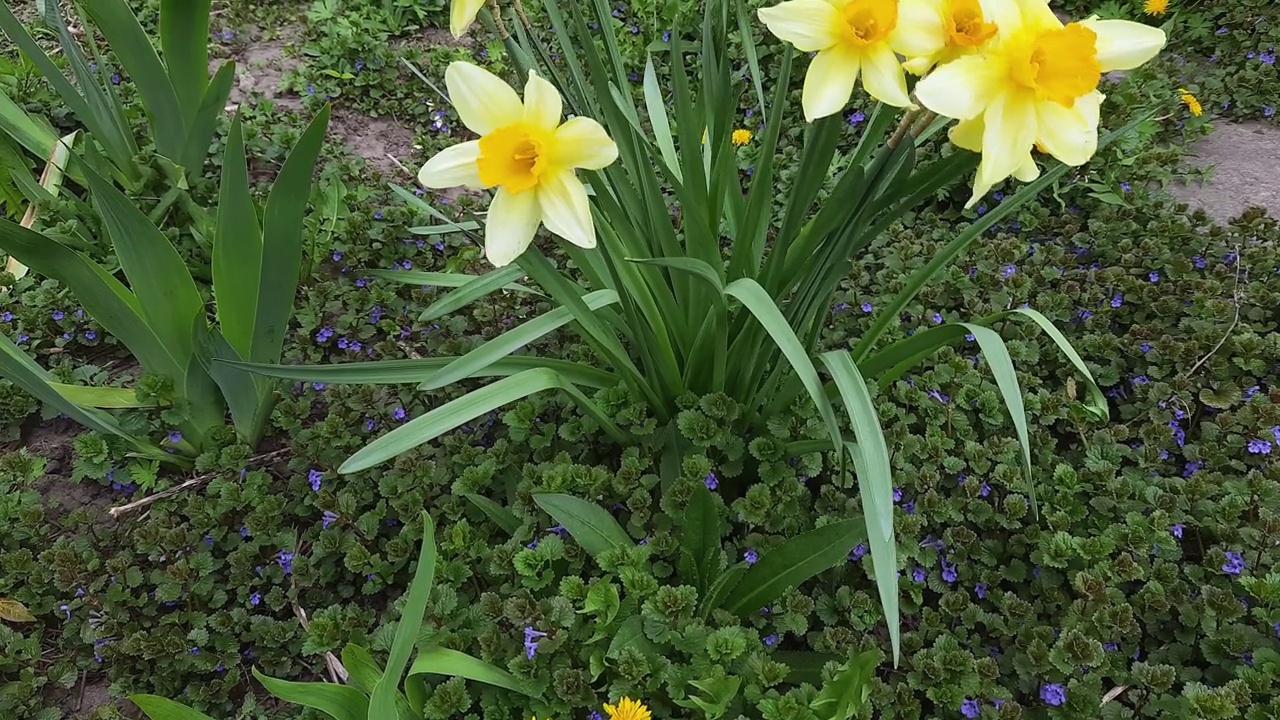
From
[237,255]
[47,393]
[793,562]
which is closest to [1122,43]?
[793,562]

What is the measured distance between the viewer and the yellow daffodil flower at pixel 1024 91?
2.65 feet

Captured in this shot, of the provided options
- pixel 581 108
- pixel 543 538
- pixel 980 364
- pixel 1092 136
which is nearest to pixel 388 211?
pixel 581 108

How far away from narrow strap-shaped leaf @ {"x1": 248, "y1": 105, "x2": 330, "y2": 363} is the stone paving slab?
2.41 meters

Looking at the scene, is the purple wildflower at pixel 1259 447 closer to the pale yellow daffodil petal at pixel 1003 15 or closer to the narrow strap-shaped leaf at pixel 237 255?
the pale yellow daffodil petal at pixel 1003 15

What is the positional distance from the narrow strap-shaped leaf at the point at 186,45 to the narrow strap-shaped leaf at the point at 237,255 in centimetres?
51

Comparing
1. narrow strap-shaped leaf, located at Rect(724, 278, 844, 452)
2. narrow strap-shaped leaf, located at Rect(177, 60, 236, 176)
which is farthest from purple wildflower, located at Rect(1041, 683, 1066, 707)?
narrow strap-shaped leaf, located at Rect(177, 60, 236, 176)

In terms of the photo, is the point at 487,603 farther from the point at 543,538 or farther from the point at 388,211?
the point at 388,211

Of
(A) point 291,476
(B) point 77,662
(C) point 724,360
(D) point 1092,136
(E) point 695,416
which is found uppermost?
(D) point 1092,136

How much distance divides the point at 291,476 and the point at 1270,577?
2.02m

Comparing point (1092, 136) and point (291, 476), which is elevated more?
point (1092, 136)

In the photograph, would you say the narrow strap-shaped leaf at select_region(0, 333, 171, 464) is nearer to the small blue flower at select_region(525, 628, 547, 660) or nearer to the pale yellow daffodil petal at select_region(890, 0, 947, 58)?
the small blue flower at select_region(525, 628, 547, 660)

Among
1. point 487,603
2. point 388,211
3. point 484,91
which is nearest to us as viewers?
point 484,91

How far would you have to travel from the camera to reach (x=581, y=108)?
4.64 ft

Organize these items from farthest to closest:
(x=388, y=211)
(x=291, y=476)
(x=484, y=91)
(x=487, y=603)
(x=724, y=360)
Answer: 1. (x=388, y=211)
2. (x=291, y=476)
3. (x=724, y=360)
4. (x=487, y=603)
5. (x=484, y=91)
